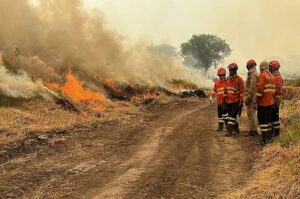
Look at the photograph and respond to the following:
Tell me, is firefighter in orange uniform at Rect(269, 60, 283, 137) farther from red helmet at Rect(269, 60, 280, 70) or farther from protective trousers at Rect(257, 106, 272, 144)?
protective trousers at Rect(257, 106, 272, 144)

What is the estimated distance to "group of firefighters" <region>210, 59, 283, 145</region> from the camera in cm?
1114

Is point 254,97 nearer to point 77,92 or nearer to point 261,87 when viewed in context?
point 261,87

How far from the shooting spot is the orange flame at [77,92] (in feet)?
65.8

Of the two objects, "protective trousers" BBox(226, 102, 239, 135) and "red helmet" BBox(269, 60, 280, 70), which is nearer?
"red helmet" BBox(269, 60, 280, 70)

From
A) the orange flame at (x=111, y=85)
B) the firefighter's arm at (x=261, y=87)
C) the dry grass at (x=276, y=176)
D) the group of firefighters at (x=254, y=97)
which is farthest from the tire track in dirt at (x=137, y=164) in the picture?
the orange flame at (x=111, y=85)

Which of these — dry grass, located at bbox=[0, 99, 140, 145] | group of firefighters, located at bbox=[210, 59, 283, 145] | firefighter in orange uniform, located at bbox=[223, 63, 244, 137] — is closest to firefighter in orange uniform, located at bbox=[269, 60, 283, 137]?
group of firefighters, located at bbox=[210, 59, 283, 145]

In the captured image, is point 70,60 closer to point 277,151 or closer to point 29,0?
point 29,0

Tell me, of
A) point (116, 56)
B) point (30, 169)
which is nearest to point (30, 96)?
point (30, 169)

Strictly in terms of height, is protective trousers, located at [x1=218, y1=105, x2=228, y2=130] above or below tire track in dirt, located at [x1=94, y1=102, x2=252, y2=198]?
above

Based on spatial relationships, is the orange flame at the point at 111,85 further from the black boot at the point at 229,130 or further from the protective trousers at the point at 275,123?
the protective trousers at the point at 275,123

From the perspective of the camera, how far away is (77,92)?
21.2m

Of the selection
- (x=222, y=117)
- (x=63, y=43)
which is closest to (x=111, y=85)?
(x=63, y=43)

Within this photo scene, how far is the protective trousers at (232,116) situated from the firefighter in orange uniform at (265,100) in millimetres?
2039

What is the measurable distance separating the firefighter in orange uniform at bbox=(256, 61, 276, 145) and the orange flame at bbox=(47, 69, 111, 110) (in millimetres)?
9899
